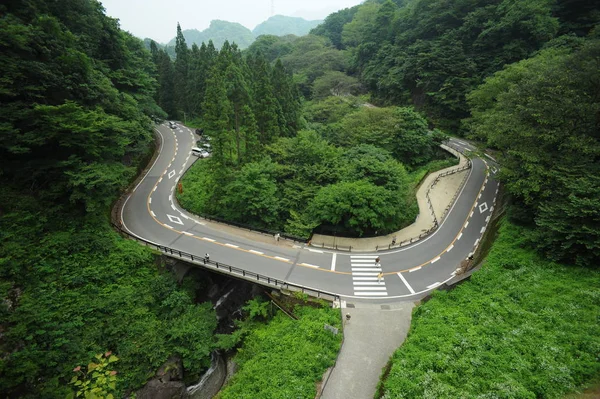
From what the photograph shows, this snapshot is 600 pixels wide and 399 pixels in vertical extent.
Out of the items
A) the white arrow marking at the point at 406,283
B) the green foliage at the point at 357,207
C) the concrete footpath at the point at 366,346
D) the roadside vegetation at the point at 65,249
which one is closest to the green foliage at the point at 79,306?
the roadside vegetation at the point at 65,249

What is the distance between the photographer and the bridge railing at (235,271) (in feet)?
59.6

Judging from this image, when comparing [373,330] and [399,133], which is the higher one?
[399,133]

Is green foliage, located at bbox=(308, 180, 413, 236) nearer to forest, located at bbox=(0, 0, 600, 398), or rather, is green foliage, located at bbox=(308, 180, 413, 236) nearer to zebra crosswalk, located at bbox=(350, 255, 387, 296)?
forest, located at bbox=(0, 0, 600, 398)

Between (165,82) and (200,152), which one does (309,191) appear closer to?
(200,152)

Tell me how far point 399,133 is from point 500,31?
25.8 m

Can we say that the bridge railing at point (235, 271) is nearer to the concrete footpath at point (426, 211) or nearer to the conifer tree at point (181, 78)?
the concrete footpath at point (426, 211)

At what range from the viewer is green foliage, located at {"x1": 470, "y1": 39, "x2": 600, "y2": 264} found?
48.7 ft

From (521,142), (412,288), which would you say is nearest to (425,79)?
(521,142)

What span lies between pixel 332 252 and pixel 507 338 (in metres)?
12.9

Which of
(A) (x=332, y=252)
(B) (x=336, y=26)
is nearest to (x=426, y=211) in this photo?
(A) (x=332, y=252)

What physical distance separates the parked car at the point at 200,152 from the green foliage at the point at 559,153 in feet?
113

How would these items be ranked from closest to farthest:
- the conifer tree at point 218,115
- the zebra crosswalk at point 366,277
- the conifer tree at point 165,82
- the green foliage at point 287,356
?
the green foliage at point 287,356, the zebra crosswalk at point 366,277, the conifer tree at point 218,115, the conifer tree at point 165,82

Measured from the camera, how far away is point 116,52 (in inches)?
1080

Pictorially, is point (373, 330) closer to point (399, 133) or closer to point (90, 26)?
point (399, 133)
